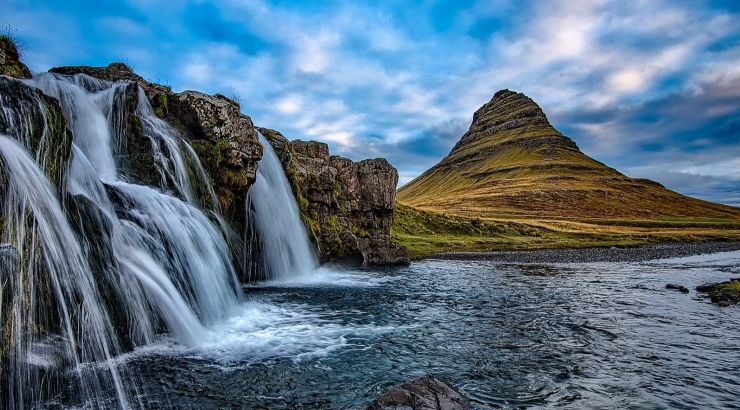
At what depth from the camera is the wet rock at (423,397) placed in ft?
25.8

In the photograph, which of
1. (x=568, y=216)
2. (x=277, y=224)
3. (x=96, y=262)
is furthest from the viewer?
(x=568, y=216)

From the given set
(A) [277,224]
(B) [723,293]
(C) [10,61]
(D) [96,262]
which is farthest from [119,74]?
(B) [723,293]

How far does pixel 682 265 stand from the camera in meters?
40.1

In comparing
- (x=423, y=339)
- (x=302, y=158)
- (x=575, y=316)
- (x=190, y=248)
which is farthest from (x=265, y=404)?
(x=302, y=158)

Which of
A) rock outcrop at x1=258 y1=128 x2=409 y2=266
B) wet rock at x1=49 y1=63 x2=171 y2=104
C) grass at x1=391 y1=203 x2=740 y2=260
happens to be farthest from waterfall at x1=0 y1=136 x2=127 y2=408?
grass at x1=391 y1=203 x2=740 y2=260

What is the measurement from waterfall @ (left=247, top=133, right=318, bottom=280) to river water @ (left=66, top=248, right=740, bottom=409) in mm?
4676

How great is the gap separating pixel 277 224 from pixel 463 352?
1826cm

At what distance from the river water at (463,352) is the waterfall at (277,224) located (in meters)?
4.68

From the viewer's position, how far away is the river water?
9.12 m

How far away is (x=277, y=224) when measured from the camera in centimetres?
2748

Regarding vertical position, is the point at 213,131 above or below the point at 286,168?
above

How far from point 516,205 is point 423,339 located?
16025cm

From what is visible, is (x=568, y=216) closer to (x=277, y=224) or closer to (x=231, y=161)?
(x=277, y=224)

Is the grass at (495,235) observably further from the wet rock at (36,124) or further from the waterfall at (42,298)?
the waterfall at (42,298)
